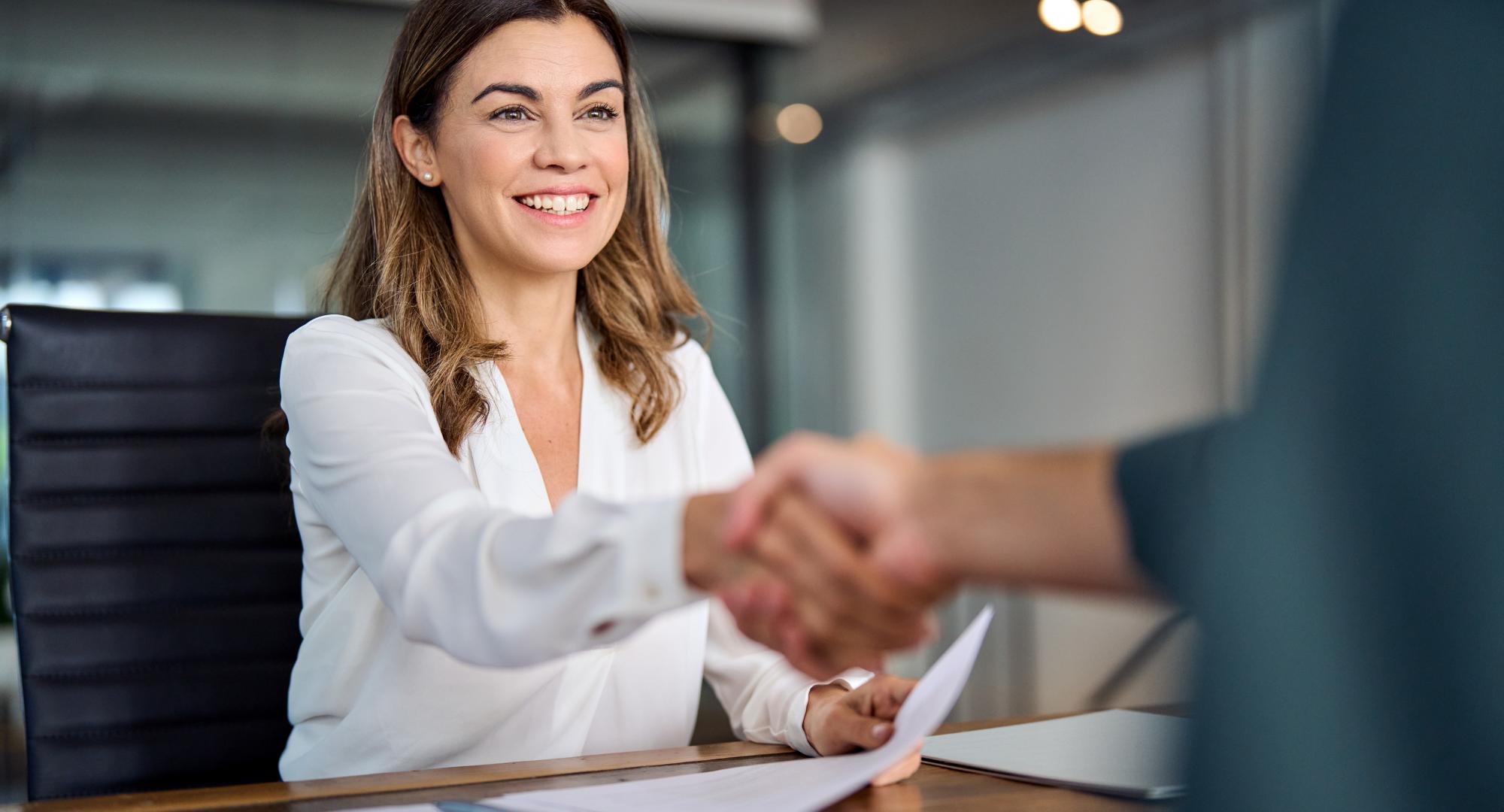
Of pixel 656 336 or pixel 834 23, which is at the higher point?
pixel 834 23

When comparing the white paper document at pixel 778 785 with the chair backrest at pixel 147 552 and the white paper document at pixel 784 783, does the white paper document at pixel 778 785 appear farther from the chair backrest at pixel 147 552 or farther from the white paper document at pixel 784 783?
the chair backrest at pixel 147 552

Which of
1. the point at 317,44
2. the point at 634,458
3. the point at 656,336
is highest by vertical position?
the point at 317,44

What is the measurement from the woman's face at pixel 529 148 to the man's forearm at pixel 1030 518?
864mm

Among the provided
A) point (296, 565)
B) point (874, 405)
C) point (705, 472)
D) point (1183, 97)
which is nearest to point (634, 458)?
point (705, 472)

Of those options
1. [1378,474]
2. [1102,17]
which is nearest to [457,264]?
[1378,474]

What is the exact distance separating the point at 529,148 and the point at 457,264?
0.18 metres

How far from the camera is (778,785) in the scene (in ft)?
3.03

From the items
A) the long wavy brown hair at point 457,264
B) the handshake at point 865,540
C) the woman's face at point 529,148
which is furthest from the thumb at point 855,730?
the woman's face at point 529,148

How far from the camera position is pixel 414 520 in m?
0.92

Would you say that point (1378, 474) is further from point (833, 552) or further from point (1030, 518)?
point (833, 552)

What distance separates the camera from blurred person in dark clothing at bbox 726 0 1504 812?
0.42m

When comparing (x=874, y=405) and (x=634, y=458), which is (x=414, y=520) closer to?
(x=634, y=458)

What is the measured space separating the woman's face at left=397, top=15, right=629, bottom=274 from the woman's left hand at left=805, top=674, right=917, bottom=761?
0.65 m

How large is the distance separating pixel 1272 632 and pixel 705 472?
117cm
